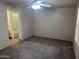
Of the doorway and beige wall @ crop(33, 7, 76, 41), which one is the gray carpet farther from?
the doorway

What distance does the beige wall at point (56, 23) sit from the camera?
510 cm

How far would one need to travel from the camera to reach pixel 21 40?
17.0 feet

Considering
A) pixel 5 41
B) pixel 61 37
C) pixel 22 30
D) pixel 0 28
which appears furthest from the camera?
pixel 61 37

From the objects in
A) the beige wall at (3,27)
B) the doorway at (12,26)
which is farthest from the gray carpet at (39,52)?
the doorway at (12,26)

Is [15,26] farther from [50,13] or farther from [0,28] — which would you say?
[50,13]

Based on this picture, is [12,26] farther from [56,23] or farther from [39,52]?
[56,23]

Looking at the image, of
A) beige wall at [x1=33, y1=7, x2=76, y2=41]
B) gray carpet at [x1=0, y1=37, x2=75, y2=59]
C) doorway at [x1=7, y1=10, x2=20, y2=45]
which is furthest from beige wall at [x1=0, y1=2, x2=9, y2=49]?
beige wall at [x1=33, y1=7, x2=76, y2=41]

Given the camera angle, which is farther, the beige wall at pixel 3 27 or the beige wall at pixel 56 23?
the beige wall at pixel 56 23

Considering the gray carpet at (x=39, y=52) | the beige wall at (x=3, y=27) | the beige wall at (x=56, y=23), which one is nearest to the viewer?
the gray carpet at (x=39, y=52)

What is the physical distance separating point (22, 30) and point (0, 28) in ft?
5.36

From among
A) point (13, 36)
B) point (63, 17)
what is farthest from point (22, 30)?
point (63, 17)

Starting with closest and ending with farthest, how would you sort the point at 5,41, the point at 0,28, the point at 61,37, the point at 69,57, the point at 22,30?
the point at 69,57 < the point at 0,28 < the point at 5,41 < the point at 22,30 < the point at 61,37

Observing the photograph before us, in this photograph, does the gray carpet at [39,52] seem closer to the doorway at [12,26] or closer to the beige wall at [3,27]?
the beige wall at [3,27]

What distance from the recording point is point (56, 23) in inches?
219
